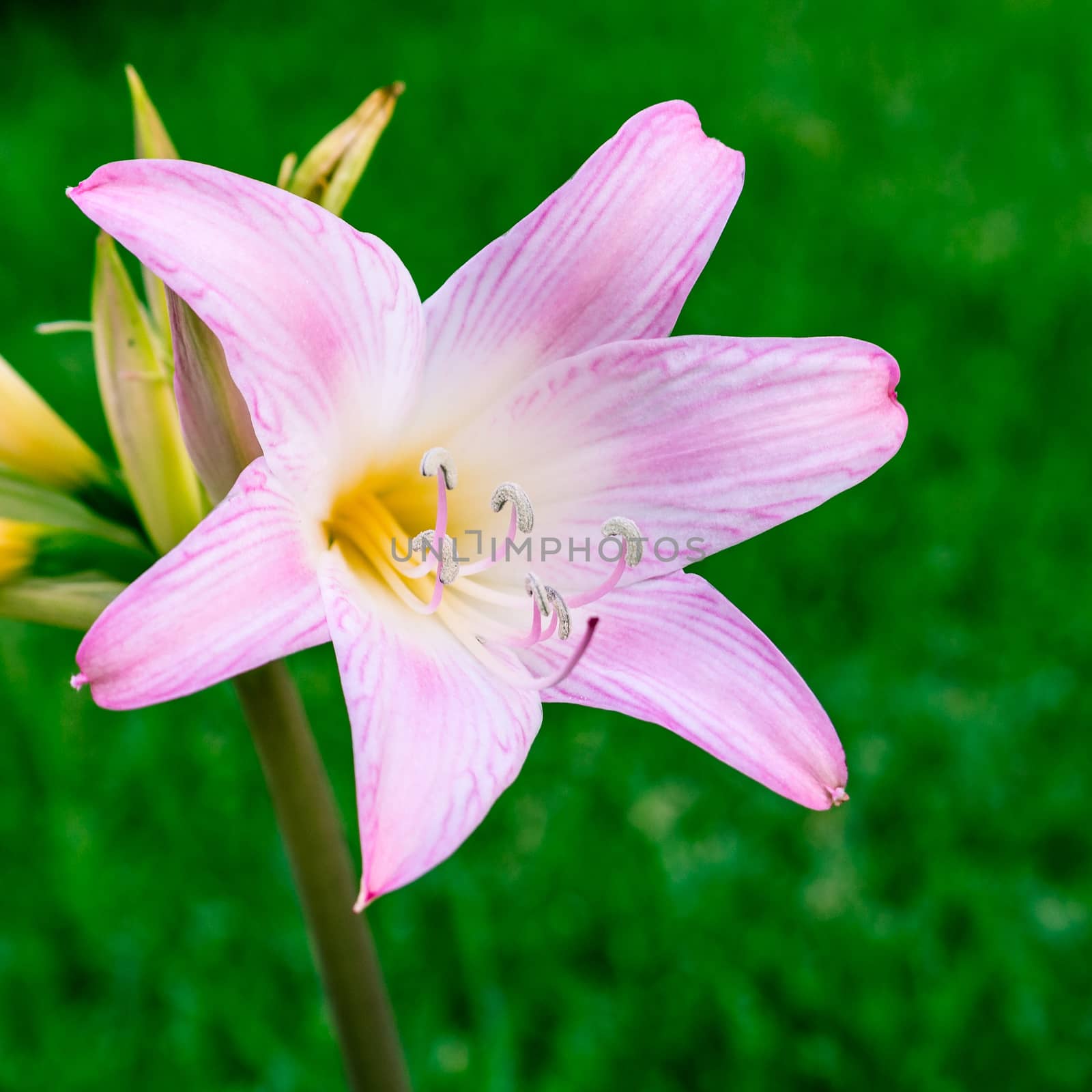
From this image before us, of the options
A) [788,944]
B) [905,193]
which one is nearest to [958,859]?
[788,944]

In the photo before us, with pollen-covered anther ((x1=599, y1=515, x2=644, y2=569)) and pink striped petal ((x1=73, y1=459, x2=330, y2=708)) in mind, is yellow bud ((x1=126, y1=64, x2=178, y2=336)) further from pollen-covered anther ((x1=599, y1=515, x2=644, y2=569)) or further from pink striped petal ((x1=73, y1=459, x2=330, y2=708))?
pollen-covered anther ((x1=599, y1=515, x2=644, y2=569))

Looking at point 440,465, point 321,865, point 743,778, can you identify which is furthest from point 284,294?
point 743,778

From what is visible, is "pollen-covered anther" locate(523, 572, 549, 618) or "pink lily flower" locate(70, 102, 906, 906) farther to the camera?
"pollen-covered anther" locate(523, 572, 549, 618)

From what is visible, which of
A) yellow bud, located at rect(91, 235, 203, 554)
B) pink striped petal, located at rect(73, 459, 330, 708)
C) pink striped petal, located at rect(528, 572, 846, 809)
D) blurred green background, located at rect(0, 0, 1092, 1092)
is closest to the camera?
pink striped petal, located at rect(73, 459, 330, 708)

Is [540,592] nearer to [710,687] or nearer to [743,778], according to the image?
[710,687]

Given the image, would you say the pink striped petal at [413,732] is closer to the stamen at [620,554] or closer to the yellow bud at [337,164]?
the stamen at [620,554]

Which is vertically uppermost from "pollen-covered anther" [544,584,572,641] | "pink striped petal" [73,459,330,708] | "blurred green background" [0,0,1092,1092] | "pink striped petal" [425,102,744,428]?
"pink striped petal" [425,102,744,428]

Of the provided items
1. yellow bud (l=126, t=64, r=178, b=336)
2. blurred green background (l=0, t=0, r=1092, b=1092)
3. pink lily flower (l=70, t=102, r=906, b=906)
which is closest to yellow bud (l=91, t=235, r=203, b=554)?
yellow bud (l=126, t=64, r=178, b=336)

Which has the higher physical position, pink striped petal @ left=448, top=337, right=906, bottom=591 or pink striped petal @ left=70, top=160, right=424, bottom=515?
pink striped petal @ left=70, top=160, right=424, bottom=515
